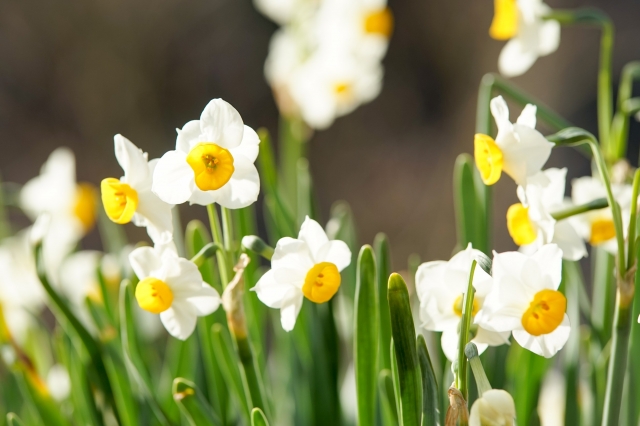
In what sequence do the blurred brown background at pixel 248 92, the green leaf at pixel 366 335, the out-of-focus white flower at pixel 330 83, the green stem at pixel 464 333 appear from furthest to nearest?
1. the blurred brown background at pixel 248 92
2. the out-of-focus white flower at pixel 330 83
3. the green leaf at pixel 366 335
4. the green stem at pixel 464 333

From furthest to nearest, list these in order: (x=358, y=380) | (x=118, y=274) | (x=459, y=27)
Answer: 1. (x=459, y=27)
2. (x=118, y=274)
3. (x=358, y=380)

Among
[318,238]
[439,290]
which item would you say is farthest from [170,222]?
[439,290]

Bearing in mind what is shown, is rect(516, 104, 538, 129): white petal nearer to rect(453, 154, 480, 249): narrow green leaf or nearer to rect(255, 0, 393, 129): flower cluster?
rect(453, 154, 480, 249): narrow green leaf

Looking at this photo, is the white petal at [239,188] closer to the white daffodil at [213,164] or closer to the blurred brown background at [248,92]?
the white daffodil at [213,164]

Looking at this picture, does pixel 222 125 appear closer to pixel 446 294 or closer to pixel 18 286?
pixel 446 294

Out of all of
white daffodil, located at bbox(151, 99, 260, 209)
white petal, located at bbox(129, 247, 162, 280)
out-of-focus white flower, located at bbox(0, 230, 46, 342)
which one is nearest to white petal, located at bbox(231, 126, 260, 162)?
white daffodil, located at bbox(151, 99, 260, 209)

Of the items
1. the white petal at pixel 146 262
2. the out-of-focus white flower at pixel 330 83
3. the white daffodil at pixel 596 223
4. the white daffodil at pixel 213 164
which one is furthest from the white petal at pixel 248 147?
the out-of-focus white flower at pixel 330 83

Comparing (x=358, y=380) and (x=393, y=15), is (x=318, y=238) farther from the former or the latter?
(x=393, y=15)
